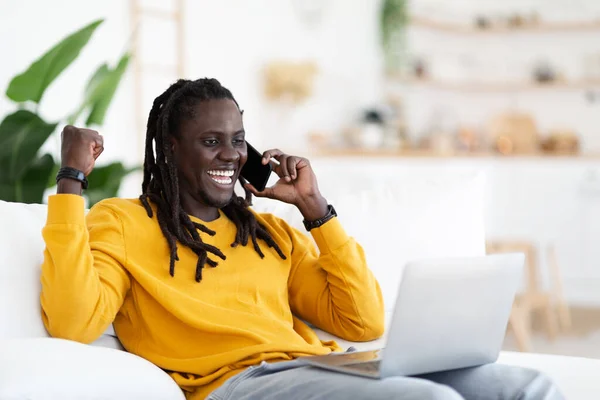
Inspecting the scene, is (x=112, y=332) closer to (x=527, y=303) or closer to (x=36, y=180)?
(x=36, y=180)

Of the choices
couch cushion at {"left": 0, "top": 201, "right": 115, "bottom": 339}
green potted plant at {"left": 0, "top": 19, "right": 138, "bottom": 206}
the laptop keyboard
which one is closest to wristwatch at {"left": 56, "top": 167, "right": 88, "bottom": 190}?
couch cushion at {"left": 0, "top": 201, "right": 115, "bottom": 339}

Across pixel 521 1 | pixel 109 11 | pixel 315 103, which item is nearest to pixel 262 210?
pixel 109 11

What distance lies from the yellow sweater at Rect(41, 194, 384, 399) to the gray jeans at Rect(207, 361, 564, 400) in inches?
5.6

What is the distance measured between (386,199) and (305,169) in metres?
0.35

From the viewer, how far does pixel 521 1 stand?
685 centimetres

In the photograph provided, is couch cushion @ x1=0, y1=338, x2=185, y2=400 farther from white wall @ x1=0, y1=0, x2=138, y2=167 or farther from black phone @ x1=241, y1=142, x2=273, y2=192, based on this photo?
white wall @ x1=0, y1=0, x2=138, y2=167

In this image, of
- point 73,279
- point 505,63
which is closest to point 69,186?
point 73,279

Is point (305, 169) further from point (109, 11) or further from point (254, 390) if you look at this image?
point (109, 11)

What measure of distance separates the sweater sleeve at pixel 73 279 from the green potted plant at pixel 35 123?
1.20 metres

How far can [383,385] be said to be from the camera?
1.44 meters

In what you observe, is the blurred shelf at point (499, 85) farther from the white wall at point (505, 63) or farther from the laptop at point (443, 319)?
the laptop at point (443, 319)

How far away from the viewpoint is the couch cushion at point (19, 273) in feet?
5.51

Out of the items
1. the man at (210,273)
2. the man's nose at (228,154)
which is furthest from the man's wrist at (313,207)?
the man's nose at (228,154)

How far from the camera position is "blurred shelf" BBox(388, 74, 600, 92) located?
21.9 ft
